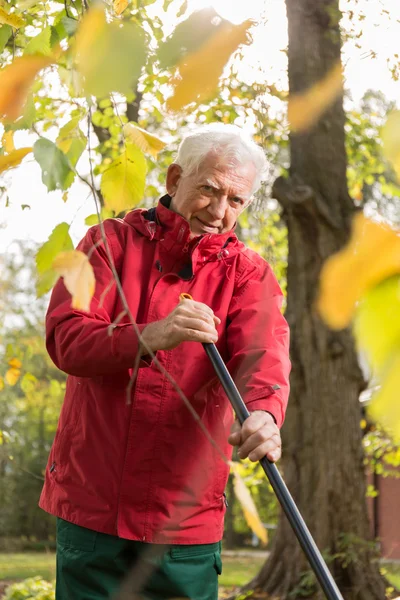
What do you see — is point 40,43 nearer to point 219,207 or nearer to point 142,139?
point 142,139

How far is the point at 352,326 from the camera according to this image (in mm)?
484

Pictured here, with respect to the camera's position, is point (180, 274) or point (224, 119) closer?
point (180, 274)

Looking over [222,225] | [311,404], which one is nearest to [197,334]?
[222,225]

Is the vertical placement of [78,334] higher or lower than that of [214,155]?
lower

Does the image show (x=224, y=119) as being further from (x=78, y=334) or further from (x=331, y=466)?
(x=78, y=334)

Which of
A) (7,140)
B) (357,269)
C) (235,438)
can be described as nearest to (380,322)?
(357,269)

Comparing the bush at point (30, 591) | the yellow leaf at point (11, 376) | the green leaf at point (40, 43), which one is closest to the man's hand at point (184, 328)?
the green leaf at point (40, 43)

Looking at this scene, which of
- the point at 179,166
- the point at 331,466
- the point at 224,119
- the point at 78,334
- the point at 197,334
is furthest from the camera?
the point at 224,119

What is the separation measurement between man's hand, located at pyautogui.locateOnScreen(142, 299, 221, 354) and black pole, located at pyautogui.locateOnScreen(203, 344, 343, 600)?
12 centimetres

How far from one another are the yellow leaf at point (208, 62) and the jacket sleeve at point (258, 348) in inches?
53.3

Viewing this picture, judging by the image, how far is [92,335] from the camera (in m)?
2.03

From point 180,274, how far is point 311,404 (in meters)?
3.92

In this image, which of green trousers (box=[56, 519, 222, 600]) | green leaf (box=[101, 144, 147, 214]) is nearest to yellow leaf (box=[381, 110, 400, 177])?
green leaf (box=[101, 144, 147, 214])

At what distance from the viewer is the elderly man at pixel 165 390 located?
7.04 feet
